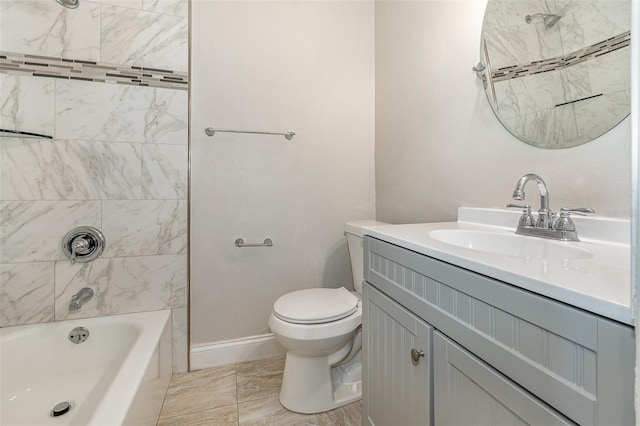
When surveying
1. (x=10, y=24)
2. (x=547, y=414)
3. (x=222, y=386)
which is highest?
(x=10, y=24)

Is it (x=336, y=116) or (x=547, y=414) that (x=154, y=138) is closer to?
(x=336, y=116)

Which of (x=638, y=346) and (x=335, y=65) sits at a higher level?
(x=335, y=65)

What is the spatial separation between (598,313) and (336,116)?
1.74m

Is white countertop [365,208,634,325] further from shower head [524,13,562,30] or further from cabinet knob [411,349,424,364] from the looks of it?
shower head [524,13,562,30]

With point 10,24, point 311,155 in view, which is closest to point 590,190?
point 311,155

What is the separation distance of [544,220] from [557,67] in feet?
1.69

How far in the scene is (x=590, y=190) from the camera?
2.86 ft

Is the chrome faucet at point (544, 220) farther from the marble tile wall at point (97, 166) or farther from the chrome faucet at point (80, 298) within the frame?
the chrome faucet at point (80, 298)

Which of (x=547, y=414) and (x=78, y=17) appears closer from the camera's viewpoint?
(x=547, y=414)

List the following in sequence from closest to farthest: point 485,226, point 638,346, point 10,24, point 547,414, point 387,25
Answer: point 638,346
point 547,414
point 485,226
point 10,24
point 387,25

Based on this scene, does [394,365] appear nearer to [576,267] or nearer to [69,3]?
[576,267]

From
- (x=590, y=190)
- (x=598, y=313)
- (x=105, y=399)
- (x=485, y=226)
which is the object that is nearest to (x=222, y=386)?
(x=105, y=399)

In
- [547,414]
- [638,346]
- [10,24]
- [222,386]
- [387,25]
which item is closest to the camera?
[638,346]

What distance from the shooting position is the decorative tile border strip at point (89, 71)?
55.5 inches
